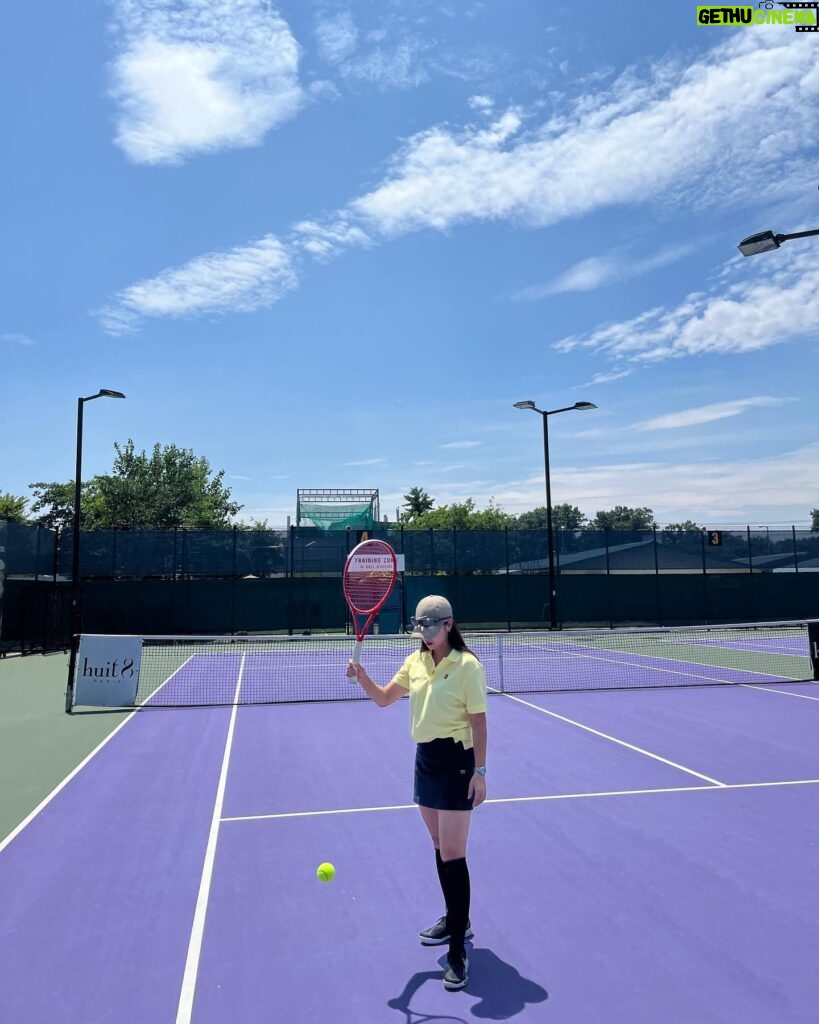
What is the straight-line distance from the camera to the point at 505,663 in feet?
62.0

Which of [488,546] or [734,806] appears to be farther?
[488,546]

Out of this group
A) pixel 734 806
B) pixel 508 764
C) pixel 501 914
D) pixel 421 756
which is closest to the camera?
pixel 421 756

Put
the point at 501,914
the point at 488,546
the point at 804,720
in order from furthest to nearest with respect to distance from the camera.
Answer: the point at 488,546
the point at 804,720
the point at 501,914

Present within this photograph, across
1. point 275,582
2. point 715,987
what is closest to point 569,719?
point 715,987

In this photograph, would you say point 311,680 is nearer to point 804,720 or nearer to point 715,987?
point 804,720

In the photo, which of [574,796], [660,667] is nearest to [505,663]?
[660,667]

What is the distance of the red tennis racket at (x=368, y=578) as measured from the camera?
4.77 meters

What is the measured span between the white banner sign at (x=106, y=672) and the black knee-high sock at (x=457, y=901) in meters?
9.50

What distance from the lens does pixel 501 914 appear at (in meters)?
4.45

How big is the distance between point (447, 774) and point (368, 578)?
1.94 meters

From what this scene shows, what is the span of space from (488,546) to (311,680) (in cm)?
1449

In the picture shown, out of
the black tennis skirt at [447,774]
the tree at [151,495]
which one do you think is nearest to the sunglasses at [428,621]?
the black tennis skirt at [447,774]

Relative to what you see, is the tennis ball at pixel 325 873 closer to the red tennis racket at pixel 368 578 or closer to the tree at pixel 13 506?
the red tennis racket at pixel 368 578

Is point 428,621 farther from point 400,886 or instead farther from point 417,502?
point 417,502
